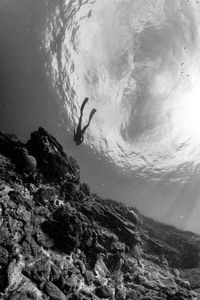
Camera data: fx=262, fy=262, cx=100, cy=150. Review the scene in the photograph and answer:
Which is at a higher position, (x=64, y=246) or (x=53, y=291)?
(x=64, y=246)

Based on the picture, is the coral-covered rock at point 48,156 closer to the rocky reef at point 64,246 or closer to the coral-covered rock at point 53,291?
the rocky reef at point 64,246

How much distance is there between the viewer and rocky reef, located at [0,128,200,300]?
5090 millimetres

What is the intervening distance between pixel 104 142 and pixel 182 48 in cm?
1315

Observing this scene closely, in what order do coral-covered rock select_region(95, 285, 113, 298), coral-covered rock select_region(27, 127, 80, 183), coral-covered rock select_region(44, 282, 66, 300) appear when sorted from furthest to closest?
coral-covered rock select_region(27, 127, 80, 183) → coral-covered rock select_region(95, 285, 113, 298) → coral-covered rock select_region(44, 282, 66, 300)

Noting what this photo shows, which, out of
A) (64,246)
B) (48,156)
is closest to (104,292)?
(64,246)

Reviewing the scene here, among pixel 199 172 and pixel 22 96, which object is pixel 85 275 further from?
pixel 199 172

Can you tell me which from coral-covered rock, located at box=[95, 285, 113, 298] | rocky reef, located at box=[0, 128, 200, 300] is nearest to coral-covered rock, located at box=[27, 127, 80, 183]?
rocky reef, located at box=[0, 128, 200, 300]

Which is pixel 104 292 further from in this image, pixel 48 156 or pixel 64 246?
pixel 48 156

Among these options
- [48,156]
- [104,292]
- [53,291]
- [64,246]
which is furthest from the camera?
[48,156]

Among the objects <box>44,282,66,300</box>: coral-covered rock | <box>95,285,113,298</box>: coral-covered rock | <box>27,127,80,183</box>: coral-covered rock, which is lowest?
<box>44,282,66,300</box>: coral-covered rock

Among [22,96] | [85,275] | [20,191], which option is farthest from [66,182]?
[22,96]

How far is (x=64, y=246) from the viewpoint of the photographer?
20.2 feet

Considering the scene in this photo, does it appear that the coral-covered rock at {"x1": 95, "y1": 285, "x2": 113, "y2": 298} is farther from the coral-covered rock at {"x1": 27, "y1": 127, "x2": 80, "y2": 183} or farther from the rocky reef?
the coral-covered rock at {"x1": 27, "y1": 127, "x2": 80, "y2": 183}

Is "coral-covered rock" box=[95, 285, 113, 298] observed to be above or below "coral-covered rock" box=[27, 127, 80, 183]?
below
